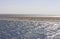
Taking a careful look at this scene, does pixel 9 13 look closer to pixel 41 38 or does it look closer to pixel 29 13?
pixel 29 13

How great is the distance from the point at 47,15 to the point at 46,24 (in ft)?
0.21

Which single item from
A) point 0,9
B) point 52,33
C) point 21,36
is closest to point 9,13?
point 0,9

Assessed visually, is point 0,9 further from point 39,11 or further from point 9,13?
point 39,11

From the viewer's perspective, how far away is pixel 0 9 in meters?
0.75

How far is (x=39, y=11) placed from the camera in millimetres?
730

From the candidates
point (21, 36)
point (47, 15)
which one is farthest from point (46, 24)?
point (21, 36)

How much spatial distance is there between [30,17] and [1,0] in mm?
232

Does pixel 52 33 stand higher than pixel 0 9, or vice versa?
pixel 0 9

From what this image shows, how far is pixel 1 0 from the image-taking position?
2.47 ft

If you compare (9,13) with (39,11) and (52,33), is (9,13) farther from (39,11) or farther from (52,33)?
(52,33)

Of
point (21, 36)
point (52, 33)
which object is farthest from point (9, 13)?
point (52, 33)

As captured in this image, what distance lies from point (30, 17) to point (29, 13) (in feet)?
0.09

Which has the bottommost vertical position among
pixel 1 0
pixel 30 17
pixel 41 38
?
pixel 41 38

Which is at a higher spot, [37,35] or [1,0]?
[1,0]
